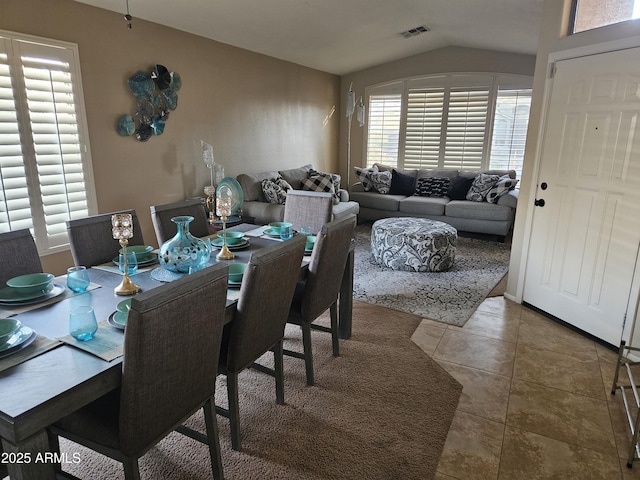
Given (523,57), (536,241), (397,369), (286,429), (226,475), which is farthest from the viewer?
(523,57)

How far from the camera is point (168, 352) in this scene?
4.43 feet

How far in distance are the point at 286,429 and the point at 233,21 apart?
12.3 feet

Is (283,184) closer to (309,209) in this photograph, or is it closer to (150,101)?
(150,101)

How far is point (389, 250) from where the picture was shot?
4477 millimetres

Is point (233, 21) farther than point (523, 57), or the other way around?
point (523, 57)

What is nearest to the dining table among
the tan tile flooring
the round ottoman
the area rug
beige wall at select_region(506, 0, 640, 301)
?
the tan tile flooring

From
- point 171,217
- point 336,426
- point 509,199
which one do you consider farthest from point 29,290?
point 509,199

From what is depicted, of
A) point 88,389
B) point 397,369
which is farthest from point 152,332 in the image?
point 397,369

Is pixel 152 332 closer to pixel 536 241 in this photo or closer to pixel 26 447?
pixel 26 447

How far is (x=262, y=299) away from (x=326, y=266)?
59 centimetres

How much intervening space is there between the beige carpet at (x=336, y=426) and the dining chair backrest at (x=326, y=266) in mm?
467

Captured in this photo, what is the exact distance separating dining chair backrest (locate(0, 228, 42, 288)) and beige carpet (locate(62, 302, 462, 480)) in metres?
0.86

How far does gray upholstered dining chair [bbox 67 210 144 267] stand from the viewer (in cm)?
224

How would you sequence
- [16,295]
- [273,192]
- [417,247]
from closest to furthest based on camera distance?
[16,295] → [417,247] → [273,192]
